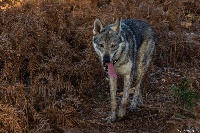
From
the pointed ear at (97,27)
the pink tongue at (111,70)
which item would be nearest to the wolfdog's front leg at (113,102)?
the pink tongue at (111,70)

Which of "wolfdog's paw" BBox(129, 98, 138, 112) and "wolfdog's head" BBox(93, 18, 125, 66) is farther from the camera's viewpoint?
"wolfdog's paw" BBox(129, 98, 138, 112)

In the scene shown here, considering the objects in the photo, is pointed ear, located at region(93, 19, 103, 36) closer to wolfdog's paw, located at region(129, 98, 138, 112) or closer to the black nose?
the black nose

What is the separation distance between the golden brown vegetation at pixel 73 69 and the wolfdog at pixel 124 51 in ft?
1.28

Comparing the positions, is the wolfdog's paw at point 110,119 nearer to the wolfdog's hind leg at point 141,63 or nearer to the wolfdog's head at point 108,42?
the wolfdog's hind leg at point 141,63

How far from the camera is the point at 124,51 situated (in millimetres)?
6160

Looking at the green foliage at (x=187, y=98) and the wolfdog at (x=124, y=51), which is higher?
the wolfdog at (x=124, y=51)

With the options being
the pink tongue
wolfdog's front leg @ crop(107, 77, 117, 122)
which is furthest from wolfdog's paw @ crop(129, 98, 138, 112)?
the pink tongue

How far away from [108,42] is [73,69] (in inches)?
52.5

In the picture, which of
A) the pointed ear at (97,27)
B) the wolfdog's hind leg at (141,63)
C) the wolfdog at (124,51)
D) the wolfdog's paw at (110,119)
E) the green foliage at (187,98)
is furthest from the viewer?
the wolfdog's hind leg at (141,63)

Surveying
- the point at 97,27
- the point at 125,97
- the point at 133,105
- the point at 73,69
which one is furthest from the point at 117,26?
the point at 133,105

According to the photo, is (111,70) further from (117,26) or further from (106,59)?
(117,26)

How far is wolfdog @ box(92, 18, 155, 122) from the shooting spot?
5953 mm

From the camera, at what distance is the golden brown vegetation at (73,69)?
19.2 ft

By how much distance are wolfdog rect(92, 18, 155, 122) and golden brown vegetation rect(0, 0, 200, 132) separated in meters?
0.39
